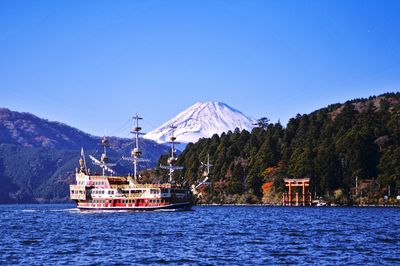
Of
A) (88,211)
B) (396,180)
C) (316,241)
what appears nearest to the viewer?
(316,241)

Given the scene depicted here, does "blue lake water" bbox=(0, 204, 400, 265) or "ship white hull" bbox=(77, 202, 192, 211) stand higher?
"ship white hull" bbox=(77, 202, 192, 211)

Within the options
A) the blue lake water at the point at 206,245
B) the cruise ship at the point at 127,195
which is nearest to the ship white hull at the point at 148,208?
the cruise ship at the point at 127,195

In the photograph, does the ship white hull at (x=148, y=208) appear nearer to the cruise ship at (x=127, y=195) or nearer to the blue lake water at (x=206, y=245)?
the cruise ship at (x=127, y=195)

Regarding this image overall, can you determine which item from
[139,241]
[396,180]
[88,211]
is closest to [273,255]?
[139,241]

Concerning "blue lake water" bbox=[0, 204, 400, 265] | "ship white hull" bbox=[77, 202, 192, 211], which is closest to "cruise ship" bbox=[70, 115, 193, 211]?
"ship white hull" bbox=[77, 202, 192, 211]

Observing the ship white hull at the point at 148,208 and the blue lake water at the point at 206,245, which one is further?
the ship white hull at the point at 148,208

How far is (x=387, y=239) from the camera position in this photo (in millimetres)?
80750

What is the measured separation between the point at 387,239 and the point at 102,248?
30.1 m

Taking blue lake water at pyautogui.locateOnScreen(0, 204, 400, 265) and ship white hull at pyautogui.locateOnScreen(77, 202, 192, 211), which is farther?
ship white hull at pyautogui.locateOnScreen(77, 202, 192, 211)

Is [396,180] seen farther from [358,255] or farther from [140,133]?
[358,255]

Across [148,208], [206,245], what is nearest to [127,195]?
[148,208]

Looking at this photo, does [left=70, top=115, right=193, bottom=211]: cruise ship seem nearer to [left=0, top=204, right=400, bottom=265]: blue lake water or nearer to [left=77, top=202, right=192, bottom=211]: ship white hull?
[left=77, top=202, right=192, bottom=211]: ship white hull

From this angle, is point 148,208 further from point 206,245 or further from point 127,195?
point 206,245

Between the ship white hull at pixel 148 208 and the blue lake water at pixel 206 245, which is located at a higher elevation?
the ship white hull at pixel 148 208
